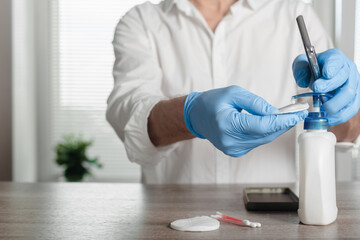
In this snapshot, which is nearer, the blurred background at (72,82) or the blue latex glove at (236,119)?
the blue latex glove at (236,119)

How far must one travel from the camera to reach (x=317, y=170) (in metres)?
0.76

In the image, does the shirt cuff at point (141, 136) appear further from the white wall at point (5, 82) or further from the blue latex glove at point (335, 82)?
the white wall at point (5, 82)

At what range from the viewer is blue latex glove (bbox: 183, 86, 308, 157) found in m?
0.85

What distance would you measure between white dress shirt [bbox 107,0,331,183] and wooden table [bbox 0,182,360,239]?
0.29m

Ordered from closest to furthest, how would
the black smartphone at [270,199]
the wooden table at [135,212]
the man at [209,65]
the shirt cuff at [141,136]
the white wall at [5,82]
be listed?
the wooden table at [135,212] < the black smartphone at [270,199] < the shirt cuff at [141,136] < the man at [209,65] < the white wall at [5,82]

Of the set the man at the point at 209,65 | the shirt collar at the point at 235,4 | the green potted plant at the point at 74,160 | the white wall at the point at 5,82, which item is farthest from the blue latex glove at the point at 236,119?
the white wall at the point at 5,82

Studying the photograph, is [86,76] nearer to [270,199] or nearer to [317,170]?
[270,199]

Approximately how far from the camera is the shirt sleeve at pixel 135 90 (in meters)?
1.30

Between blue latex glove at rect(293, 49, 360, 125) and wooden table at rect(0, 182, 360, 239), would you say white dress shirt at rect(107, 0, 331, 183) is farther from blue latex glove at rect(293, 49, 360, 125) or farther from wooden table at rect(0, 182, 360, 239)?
blue latex glove at rect(293, 49, 360, 125)

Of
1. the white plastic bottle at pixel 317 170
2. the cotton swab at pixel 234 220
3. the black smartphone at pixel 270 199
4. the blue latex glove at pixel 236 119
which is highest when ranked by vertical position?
the blue latex glove at pixel 236 119

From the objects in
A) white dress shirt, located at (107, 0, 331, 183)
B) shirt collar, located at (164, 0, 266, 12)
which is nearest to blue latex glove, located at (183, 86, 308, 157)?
white dress shirt, located at (107, 0, 331, 183)

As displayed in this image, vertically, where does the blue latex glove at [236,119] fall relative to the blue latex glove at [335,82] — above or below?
below

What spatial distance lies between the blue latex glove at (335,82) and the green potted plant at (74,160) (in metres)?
2.38

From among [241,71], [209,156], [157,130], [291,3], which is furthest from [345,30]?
[157,130]
